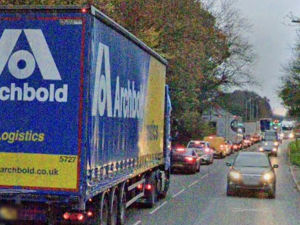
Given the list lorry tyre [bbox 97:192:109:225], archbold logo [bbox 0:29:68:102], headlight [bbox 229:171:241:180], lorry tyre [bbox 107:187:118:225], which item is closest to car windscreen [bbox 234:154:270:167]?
headlight [bbox 229:171:241:180]

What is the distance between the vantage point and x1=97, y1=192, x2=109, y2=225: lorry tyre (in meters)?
11.6

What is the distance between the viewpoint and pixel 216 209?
18.4 metres

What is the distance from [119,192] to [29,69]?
3832 mm

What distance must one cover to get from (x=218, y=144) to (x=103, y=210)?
44653mm

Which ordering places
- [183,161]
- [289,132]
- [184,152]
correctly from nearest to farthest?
[183,161] → [184,152] → [289,132]

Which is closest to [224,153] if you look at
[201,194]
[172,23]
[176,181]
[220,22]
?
[220,22]

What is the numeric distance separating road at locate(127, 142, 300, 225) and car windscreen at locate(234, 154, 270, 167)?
1089mm

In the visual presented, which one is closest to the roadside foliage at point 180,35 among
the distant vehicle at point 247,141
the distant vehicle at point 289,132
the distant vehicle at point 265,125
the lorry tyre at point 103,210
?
the lorry tyre at point 103,210

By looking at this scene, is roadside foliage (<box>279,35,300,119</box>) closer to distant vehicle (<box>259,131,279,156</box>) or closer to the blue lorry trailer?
distant vehicle (<box>259,131,279,156</box>)

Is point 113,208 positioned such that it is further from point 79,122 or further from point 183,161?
point 183,161

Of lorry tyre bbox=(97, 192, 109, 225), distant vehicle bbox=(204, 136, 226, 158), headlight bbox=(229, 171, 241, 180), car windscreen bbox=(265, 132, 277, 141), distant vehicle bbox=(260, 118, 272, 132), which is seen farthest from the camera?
distant vehicle bbox=(260, 118, 272, 132)

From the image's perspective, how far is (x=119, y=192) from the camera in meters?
13.4

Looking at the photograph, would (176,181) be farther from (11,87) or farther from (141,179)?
(11,87)

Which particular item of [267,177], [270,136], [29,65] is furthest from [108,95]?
[270,136]
